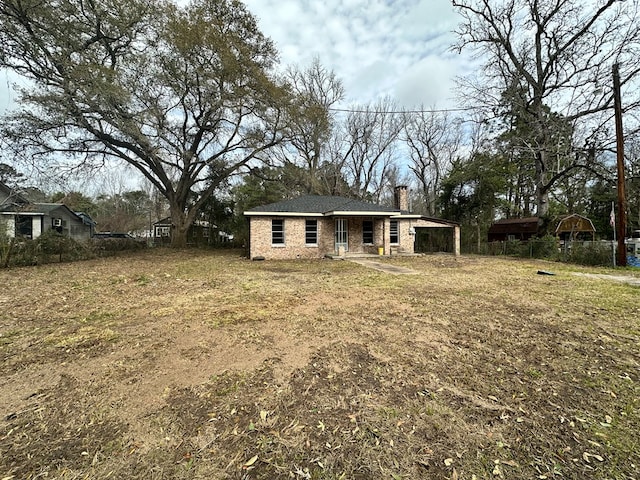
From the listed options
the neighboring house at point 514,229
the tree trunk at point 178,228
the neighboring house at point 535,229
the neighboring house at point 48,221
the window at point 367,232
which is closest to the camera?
the window at point 367,232

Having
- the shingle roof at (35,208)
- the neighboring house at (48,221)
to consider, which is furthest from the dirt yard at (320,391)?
the neighboring house at (48,221)

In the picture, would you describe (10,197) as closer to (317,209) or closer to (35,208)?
(35,208)

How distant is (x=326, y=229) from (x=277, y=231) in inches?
Result: 108

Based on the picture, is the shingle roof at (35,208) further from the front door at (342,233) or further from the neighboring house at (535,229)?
the neighboring house at (535,229)

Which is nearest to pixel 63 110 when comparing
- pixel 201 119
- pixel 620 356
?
pixel 201 119

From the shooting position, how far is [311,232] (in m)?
16.1

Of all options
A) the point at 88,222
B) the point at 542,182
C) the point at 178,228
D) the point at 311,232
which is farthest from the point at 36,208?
the point at 542,182

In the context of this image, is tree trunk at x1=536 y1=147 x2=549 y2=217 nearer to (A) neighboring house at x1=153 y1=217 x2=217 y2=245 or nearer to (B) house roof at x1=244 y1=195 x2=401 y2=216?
(B) house roof at x1=244 y1=195 x2=401 y2=216

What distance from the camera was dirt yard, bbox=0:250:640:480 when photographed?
1888mm

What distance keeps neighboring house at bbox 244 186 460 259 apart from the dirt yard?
9.97 m

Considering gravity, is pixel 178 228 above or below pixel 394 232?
above

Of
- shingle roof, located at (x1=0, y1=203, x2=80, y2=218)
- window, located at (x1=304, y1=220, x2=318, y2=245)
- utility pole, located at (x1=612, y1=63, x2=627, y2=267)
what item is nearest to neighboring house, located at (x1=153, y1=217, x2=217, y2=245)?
shingle roof, located at (x1=0, y1=203, x2=80, y2=218)

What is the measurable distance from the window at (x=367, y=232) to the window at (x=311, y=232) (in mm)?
2824

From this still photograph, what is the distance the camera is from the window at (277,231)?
15570mm
